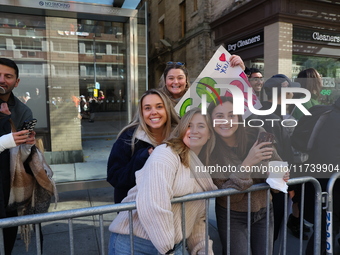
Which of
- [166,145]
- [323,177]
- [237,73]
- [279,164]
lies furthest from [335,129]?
[166,145]

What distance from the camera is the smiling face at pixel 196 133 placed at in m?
1.69

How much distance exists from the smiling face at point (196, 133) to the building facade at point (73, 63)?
363 cm

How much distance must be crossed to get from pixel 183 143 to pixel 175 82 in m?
1.03

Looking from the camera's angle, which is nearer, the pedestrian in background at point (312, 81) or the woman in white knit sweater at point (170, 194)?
the woman in white knit sweater at point (170, 194)

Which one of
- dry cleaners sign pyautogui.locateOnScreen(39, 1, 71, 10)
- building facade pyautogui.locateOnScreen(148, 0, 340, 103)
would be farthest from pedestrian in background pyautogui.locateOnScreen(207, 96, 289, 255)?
building facade pyautogui.locateOnScreen(148, 0, 340, 103)

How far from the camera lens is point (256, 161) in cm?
166

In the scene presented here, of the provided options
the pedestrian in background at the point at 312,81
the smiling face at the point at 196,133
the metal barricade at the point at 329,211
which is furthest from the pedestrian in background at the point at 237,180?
the pedestrian in background at the point at 312,81

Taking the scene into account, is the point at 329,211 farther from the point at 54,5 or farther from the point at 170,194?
the point at 54,5

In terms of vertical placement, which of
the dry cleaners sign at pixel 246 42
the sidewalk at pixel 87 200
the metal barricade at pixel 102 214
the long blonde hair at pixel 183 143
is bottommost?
the sidewalk at pixel 87 200

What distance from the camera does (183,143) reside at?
1685 mm

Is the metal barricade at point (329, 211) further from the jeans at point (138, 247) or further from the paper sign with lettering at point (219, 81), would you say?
the jeans at point (138, 247)

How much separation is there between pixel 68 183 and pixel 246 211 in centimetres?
328

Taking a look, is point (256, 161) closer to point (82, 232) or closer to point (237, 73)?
point (237, 73)

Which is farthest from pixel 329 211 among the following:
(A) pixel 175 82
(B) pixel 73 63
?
(B) pixel 73 63
